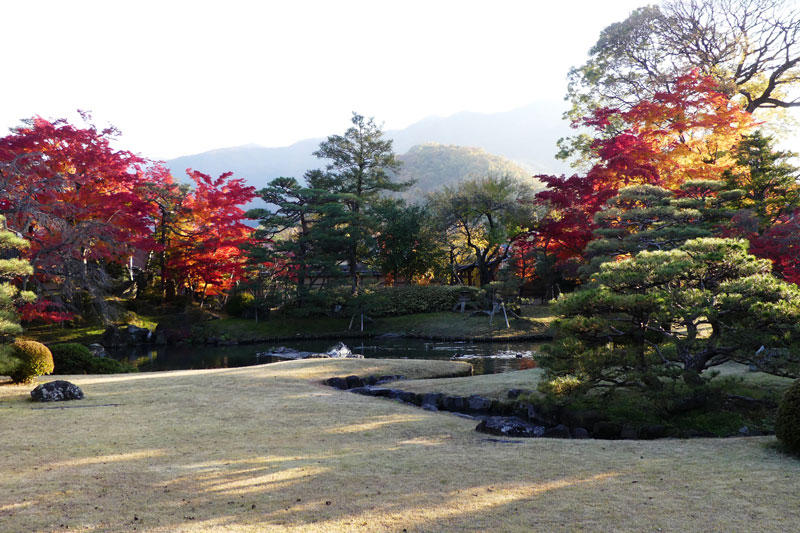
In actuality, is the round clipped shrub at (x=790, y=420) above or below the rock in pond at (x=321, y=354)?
above

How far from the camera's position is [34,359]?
9.71m

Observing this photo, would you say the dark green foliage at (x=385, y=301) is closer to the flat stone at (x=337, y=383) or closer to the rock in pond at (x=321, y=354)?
the rock in pond at (x=321, y=354)

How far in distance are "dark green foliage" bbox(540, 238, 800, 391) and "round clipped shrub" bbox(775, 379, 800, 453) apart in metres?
1.00

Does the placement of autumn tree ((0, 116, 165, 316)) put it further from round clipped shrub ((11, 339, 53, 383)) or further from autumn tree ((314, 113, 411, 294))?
autumn tree ((314, 113, 411, 294))

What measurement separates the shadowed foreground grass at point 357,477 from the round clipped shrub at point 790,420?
0.18 meters

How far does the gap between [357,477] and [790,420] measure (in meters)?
4.06

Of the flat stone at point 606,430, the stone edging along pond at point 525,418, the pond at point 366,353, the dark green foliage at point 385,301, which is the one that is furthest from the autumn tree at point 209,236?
the flat stone at point 606,430

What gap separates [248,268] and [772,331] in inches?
828

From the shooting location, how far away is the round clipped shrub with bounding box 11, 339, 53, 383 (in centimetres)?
957

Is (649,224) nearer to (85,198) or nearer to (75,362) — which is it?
(75,362)

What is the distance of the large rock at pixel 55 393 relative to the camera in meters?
8.07

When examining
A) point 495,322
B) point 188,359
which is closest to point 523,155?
point 495,322

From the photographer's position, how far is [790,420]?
15.9 ft

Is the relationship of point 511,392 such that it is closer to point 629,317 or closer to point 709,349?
point 629,317
